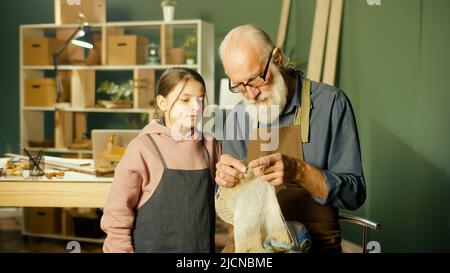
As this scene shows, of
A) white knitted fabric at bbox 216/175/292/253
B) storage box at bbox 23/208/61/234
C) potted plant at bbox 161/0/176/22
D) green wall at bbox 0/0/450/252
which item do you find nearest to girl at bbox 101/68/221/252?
white knitted fabric at bbox 216/175/292/253

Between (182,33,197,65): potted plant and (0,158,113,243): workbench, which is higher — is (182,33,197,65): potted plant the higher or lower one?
the higher one

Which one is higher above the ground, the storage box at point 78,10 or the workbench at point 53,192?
the storage box at point 78,10

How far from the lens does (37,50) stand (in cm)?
383

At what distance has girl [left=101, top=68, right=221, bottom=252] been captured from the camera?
1.33 metres

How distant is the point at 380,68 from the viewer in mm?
2391

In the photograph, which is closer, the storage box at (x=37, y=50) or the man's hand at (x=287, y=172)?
the man's hand at (x=287, y=172)

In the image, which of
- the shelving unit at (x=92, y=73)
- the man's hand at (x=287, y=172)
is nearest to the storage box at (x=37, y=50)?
the shelving unit at (x=92, y=73)

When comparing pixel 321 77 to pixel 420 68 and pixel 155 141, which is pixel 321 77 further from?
pixel 155 141

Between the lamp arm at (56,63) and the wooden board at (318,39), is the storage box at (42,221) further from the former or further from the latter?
the wooden board at (318,39)

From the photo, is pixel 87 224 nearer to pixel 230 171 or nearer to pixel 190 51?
pixel 190 51

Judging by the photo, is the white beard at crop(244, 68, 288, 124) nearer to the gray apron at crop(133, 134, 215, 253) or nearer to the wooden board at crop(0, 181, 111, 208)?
the gray apron at crop(133, 134, 215, 253)

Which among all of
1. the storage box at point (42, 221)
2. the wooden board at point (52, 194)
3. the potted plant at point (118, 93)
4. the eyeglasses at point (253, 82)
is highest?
the eyeglasses at point (253, 82)

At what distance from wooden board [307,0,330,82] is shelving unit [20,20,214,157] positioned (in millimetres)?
1058

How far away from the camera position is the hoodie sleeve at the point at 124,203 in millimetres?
1321
